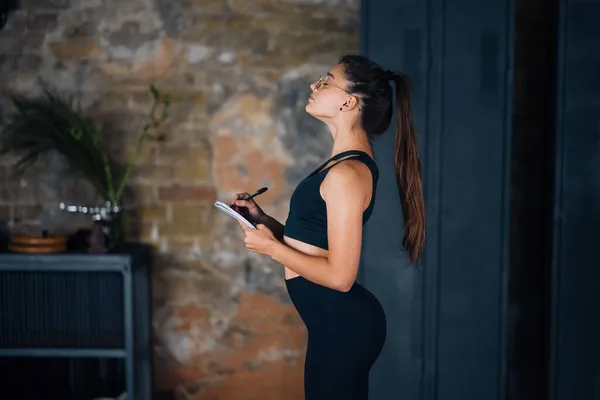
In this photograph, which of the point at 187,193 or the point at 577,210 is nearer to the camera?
the point at 577,210

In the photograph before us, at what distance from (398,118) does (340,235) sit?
0.49m

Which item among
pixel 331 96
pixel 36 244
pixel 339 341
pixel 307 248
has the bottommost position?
pixel 339 341

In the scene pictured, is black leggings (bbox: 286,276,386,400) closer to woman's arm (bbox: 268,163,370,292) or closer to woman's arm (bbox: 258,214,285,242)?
woman's arm (bbox: 268,163,370,292)

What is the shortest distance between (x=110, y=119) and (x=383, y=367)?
1.92 meters

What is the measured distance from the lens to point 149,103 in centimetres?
343

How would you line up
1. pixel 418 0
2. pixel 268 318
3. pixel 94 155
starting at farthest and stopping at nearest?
pixel 268 318
pixel 94 155
pixel 418 0

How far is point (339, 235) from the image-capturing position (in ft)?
6.02

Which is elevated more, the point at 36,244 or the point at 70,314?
the point at 36,244

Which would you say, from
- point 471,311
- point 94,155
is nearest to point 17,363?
point 94,155

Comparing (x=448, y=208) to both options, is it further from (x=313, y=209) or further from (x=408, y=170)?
(x=313, y=209)

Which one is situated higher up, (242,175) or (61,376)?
(242,175)

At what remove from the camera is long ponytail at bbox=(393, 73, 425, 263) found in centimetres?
207

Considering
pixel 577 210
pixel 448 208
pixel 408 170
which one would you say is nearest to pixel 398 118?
pixel 408 170

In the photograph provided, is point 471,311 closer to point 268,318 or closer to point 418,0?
point 268,318
